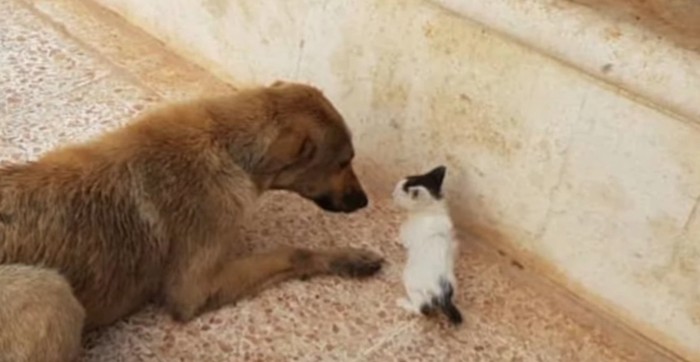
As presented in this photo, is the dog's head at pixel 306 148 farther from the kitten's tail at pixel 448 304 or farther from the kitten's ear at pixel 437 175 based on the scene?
the kitten's tail at pixel 448 304

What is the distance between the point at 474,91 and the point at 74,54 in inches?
64.9

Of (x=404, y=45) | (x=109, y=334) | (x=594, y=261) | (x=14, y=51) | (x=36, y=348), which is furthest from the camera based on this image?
(x=14, y=51)

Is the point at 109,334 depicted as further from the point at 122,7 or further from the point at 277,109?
the point at 122,7

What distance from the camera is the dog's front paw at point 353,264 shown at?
9.43 ft

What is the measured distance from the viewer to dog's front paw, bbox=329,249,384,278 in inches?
113

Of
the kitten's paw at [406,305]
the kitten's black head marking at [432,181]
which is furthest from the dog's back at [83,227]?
the kitten's black head marking at [432,181]

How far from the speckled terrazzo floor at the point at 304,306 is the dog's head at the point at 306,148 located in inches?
10.2

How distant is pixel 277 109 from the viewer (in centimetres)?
268

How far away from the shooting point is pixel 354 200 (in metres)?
2.89

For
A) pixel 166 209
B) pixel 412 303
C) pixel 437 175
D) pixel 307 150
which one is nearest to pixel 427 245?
pixel 412 303

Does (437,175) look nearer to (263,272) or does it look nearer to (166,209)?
(263,272)

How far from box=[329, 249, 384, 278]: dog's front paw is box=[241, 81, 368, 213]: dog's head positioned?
156 millimetres

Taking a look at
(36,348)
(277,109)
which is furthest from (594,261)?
(36,348)

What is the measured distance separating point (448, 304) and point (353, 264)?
12.9 inches
